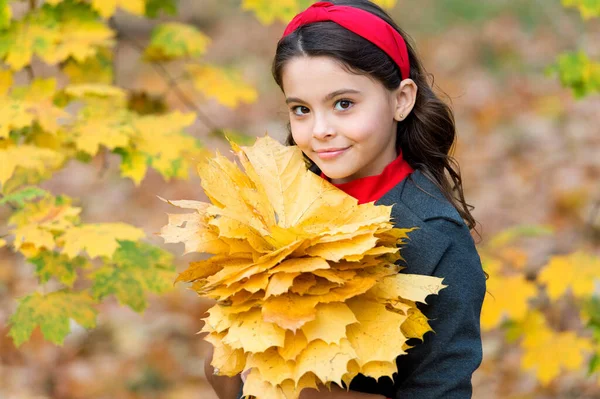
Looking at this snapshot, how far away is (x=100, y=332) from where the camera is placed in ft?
16.1

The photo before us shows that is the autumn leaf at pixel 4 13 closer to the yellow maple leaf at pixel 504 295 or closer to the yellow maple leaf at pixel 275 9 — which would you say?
the yellow maple leaf at pixel 275 9

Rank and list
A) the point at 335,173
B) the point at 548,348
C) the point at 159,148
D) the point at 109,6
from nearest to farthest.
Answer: the point at 335,173 < the point at 159,148 < the point at 109,6 < the point at 548,348

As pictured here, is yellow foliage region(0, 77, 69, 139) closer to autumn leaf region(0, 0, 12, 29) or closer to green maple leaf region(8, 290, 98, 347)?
autumn leaf region(0, 0, 12, 29)

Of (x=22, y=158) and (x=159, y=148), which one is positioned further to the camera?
(x=159, y=148)

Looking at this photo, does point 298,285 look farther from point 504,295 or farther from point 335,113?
point 504,295

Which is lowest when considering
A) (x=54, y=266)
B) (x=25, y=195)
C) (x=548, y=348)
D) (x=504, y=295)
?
(x=548, y=348)

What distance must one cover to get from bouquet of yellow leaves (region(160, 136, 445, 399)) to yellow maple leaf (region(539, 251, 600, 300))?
1.96 m

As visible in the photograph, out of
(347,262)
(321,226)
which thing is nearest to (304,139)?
(321,226)

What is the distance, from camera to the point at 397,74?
188cm

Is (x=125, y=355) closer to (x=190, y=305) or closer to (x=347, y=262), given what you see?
(x=190, y=305)

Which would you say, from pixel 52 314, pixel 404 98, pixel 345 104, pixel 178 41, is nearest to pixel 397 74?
pixel 404 98

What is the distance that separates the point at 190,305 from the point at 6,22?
2768 millimetres

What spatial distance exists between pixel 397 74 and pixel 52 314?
1315mm

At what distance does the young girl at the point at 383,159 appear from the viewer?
5.68 feet
